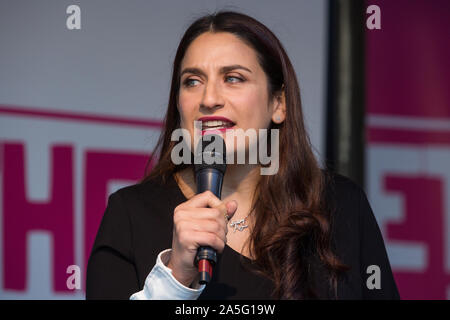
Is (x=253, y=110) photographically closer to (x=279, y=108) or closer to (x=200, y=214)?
(x=279, y=108)

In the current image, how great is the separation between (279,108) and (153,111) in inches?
31.4

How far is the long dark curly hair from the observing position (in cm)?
157

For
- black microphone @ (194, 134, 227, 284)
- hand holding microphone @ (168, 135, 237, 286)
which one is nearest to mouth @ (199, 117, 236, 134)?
black microphone @ (194, 134, 227, 284)

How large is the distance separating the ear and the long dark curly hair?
0.02 m

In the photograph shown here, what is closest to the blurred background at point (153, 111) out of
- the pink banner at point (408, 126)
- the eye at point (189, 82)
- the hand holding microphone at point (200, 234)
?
the pink banner at point (408, 126)

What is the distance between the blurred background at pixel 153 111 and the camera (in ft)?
7.69

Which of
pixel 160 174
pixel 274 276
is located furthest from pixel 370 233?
pixel 160 174

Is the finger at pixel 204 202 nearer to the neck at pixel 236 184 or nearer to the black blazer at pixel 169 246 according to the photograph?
the black blazer at pixel 169 246

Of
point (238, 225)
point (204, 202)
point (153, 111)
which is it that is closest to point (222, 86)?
point (238, 225)

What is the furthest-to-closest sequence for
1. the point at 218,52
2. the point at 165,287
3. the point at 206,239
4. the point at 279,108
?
1. the point at 279,108
2. the point at 218,52
3. the point at 165,287
4. the point at 206,239

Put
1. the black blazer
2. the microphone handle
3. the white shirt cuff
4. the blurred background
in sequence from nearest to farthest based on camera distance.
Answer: the microphone handle → the white shirt cuff → the black blazer → the blurred background

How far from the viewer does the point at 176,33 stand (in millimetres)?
2525

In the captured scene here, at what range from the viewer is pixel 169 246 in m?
1.57

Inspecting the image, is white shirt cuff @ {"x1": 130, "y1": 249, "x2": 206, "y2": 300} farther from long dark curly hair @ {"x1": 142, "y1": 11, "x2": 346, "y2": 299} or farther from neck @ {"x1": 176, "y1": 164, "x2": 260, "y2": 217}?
neck @ {"x1": 176, "y1": 164, "x2": 260, "y2": 217}
